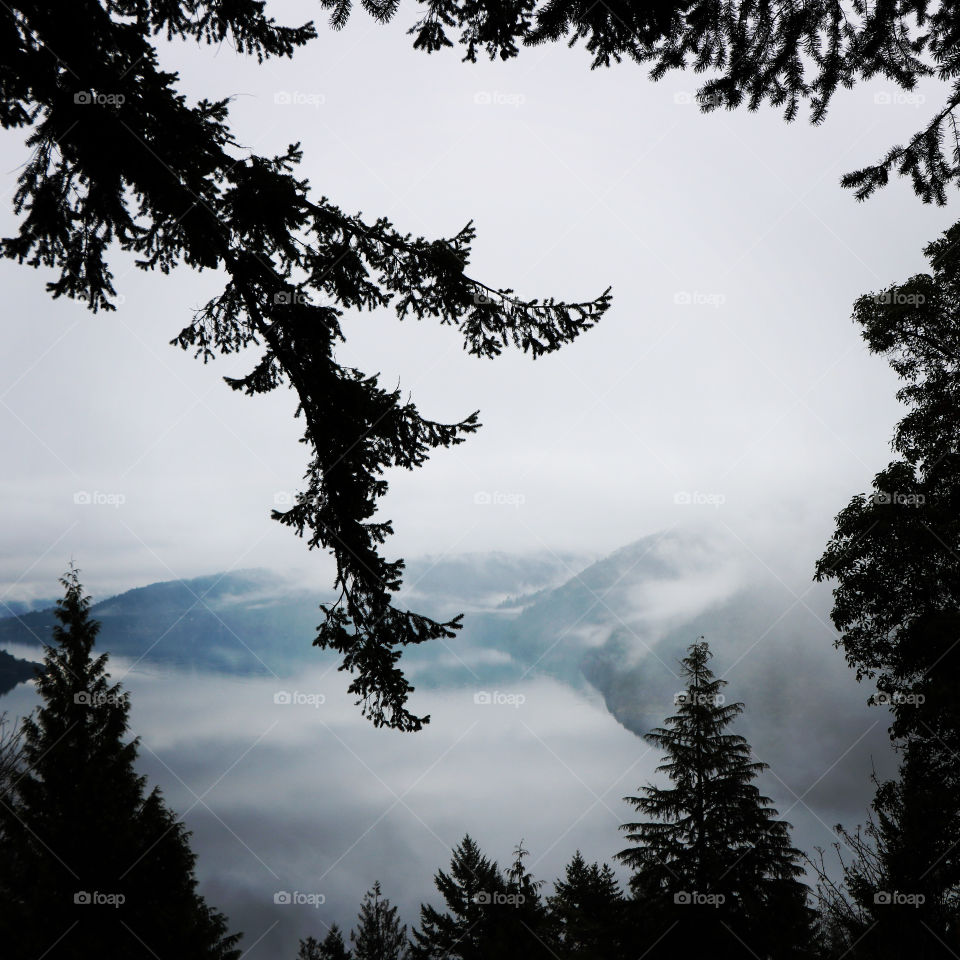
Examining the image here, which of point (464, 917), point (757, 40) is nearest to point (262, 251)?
point (757, 40)

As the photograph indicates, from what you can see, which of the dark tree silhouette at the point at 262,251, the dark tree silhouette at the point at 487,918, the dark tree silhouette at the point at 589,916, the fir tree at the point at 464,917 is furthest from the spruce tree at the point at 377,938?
the dark tree silhouette at the point at 262,251

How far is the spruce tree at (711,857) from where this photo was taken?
11.5 m

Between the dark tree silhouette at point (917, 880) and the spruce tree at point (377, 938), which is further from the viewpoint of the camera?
the spruce tree at point (377, 938)

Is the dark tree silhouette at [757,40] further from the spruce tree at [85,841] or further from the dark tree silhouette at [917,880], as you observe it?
the spruce tree at [85,841]

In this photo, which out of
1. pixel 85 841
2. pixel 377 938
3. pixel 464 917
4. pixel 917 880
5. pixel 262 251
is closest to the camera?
pixel 262 251

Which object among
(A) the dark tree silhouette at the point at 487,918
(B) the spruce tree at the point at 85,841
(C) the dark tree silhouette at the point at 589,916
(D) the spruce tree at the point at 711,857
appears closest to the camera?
(B) the spruce tree at the point at 85,841

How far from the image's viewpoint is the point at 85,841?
10.4m

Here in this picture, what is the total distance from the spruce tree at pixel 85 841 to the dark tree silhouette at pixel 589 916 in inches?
383

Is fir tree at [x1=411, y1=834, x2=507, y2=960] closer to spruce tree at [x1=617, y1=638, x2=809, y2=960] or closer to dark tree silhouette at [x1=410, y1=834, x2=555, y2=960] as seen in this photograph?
dark tree silhouette at [x1=410, y1=834, x2=555, y2=960]

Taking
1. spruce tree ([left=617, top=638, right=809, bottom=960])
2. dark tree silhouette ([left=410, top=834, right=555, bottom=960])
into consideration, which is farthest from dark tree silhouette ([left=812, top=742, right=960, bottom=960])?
dark tree silhouette ([left=410, top=834, right=555, bottom=960])

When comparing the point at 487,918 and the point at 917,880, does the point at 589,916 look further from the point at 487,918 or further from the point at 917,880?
the point at 917,880

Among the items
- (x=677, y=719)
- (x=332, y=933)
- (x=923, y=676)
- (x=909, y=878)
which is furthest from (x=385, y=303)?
(x=332, y=933)

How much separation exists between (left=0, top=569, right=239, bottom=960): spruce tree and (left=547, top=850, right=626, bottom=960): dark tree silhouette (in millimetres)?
9724

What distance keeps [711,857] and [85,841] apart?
14.0 meters
